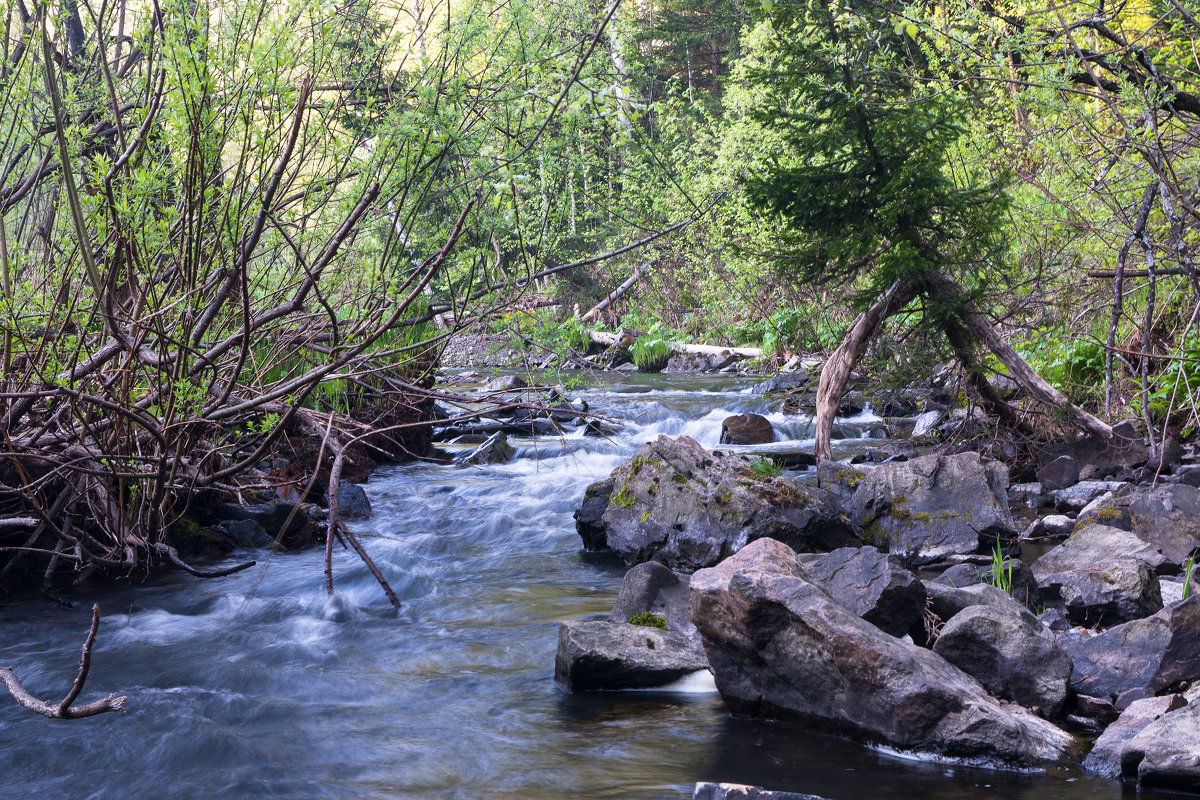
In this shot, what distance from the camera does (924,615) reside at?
515 cm

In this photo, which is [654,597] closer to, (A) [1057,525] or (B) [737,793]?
(B) [737,793]

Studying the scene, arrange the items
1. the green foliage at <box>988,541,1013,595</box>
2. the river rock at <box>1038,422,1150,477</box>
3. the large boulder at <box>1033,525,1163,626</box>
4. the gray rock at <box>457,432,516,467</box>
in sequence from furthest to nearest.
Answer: the gray rock at <box>457,432,516,467</box> → the river rock at <box>1038,422,1150,477</box> → the green foliage at <box>988,541,1013,595</box> → the large boulder at <box>1033,525,1163,626</box>

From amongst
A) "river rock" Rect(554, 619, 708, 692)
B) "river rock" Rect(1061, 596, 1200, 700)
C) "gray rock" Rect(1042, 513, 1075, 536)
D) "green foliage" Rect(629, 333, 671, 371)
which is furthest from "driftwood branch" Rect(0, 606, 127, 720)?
"green foliage" Rect(629, 333, 671, 371)

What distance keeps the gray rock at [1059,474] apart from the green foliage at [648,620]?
5146 millimetres

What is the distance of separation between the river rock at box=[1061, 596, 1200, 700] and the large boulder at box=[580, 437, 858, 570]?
9.20 feet

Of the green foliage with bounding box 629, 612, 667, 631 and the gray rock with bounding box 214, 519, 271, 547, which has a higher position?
the gray rock with bounding box 214, 519, 271, 547

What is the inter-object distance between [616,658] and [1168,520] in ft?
14.3

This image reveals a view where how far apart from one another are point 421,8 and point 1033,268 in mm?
7343

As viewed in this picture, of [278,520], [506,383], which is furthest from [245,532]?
[506,383]

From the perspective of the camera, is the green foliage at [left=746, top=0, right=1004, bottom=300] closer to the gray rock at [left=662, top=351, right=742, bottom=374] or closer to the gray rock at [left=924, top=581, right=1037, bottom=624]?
the gray rock at [left=924, top=581, right=1037, bottom=624]

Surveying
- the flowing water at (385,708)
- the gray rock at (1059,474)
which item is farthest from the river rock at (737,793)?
the gray rock at (1059,474)

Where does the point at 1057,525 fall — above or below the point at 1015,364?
below

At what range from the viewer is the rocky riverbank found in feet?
13.2

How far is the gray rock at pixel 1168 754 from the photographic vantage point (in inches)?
138
